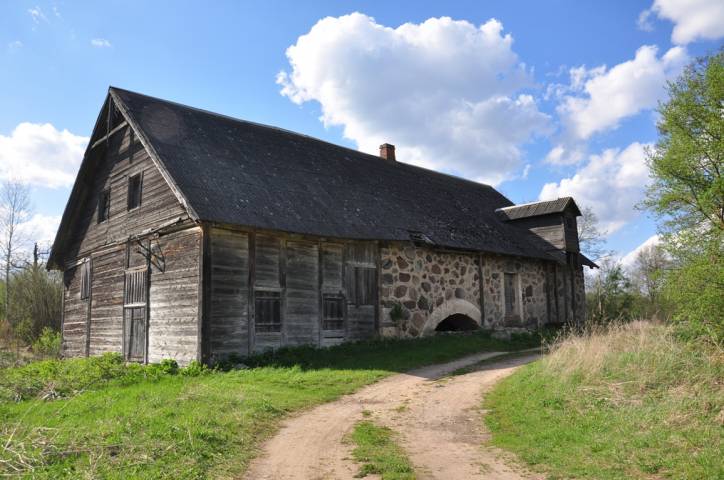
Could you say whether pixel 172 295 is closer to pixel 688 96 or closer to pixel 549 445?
pixel 549 445

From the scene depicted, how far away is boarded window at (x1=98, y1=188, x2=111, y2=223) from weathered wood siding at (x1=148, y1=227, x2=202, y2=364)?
4.16 metres

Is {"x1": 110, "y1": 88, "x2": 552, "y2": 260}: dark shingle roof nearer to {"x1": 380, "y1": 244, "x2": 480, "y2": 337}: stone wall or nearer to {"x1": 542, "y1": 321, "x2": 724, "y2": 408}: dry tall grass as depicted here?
{"x1": 380, "y1": 244, "x2": 480, "y2": 337}: stone wall

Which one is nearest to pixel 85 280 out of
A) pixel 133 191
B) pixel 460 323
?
pixel 133 191

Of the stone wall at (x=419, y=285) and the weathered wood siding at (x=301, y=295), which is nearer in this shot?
the weathered wood siding at (x=301, y=295)

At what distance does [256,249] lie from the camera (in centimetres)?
1343

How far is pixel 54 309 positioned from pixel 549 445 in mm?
26645

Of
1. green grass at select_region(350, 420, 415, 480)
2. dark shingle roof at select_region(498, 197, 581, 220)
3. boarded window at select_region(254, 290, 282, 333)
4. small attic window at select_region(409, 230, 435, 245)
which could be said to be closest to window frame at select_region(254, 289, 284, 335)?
boarded window at select_region(254, 290, 282, 333)

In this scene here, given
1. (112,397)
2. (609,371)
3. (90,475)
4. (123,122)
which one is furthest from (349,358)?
(123,122)

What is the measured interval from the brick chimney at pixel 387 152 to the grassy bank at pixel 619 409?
14.7m

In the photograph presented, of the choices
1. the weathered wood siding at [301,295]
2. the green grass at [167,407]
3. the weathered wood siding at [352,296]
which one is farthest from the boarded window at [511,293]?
the weathered wood siding at [301,295]

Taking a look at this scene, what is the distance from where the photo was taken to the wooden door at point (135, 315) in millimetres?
14445

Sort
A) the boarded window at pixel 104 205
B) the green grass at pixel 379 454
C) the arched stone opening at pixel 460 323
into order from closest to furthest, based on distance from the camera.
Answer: the green grass at pixel 379 454 → the boarded window at pixel 104 205 → the arched stone opening at pixel 460 323

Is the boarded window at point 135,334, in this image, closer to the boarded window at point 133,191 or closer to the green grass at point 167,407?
the green grass at point 167,407

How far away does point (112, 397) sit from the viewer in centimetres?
955
